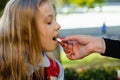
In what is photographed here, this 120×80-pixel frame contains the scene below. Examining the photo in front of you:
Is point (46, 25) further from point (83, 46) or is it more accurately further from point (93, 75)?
point (93, 75)

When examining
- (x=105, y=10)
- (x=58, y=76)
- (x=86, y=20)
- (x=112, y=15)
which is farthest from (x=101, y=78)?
(x=105, y=10)

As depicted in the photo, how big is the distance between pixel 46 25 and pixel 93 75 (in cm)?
341

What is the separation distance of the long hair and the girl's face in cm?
3

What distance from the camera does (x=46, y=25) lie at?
6.71 feet

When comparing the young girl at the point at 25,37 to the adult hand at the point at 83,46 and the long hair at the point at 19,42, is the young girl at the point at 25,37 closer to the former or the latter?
the long hair at the point at 19,42

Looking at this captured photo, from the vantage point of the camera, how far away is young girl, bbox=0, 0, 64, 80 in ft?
6.61

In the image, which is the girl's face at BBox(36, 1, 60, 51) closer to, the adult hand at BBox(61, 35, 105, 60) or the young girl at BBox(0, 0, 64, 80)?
the young girl at BBox(0, 0, 64, 80)

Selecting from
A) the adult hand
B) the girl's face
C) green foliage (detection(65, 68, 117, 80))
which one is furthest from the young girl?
green foliage (detection(65, 68, 117, 80))

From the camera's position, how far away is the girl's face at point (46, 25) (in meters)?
2.04

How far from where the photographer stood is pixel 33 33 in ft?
6.64

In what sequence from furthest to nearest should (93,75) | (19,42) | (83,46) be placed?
(93,75)
(83,46)
(19,42)

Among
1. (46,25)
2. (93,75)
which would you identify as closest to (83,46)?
(46,25)

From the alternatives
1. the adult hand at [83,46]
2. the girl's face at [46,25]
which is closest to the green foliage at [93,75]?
the adult hand at [83,46]

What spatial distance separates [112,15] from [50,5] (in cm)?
1459
